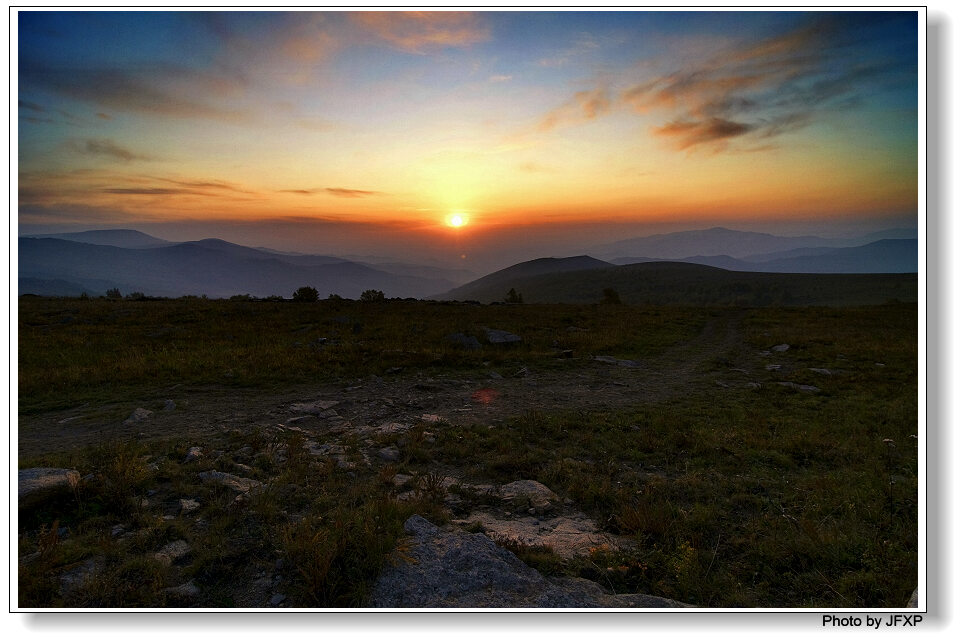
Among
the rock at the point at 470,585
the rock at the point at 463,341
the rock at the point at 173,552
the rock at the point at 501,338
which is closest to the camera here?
the rock at the point at 470,585

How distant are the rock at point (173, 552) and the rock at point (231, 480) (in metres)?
1.29

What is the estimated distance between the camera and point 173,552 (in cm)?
444

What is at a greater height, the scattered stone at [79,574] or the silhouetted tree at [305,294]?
the silhouetted tree at [305,294]

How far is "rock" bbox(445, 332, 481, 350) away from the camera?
19.4 metres

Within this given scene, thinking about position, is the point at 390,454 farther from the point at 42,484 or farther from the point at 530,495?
the point at 42,484

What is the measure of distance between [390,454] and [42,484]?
454cm

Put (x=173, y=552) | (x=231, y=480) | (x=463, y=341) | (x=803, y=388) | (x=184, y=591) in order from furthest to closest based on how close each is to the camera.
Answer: (x=463, y=341) → (x=803, y=388) → (x=231, y=480) → (x=173, y=552) → (x=184, y=591)

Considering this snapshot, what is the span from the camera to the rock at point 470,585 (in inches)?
149

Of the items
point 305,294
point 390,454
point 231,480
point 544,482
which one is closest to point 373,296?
point 305,294

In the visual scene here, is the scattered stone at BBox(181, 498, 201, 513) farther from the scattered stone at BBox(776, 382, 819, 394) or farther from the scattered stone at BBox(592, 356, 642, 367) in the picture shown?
the scattered stone at BBox(776, 382, 819, 394)

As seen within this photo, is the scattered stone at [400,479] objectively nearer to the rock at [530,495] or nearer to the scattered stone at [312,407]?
the rock at [530,495]

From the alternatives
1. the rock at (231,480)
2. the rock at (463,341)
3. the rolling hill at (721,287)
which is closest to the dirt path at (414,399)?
the rock at (231,480)
